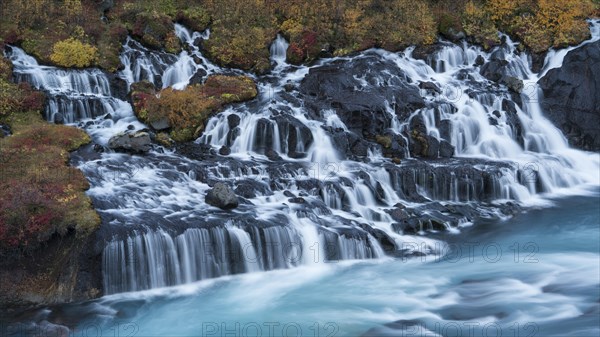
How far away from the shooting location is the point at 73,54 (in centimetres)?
2433

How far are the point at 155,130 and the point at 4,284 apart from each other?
9372mm

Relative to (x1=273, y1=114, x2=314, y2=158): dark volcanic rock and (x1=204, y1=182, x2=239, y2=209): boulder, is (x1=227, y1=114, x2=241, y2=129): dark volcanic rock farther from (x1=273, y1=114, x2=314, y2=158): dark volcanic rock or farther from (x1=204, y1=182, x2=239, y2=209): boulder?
(x1=204, y1=182, x2=239, y2=209): boulder

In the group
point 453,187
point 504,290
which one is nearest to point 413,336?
point 504,290

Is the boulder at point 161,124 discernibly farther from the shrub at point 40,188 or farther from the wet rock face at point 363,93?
the wet rock face at point 363,93

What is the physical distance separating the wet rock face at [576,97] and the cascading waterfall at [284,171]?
0.61 metres

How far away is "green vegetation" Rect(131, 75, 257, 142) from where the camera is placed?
21656 millimetres

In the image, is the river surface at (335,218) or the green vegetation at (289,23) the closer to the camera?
the river surface at (335,218)

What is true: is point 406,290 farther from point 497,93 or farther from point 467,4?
point 467,4

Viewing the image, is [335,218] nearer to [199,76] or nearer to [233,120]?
[233,120]

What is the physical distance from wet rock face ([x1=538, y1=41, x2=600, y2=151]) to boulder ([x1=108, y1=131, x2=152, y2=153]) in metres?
16.6

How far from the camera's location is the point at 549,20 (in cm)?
2862

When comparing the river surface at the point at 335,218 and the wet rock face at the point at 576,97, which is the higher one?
the wet rock face at the point at 576,97

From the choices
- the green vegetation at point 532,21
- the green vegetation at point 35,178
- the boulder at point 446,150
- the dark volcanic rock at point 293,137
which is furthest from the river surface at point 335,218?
the green vegetation at point 532,21

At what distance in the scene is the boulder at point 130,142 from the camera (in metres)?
19.8
